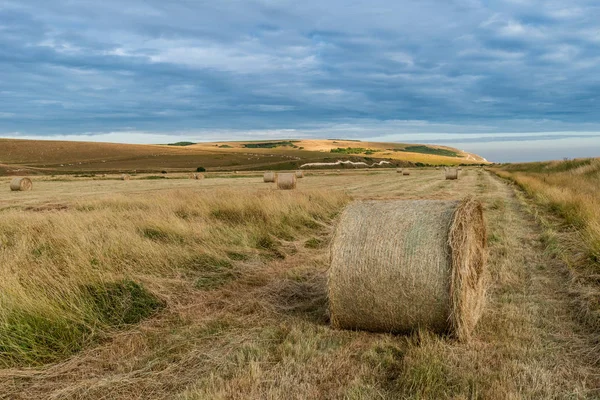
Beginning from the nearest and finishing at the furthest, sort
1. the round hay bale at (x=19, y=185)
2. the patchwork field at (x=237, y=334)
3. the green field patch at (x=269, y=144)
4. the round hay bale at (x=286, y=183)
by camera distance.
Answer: the patchwork field at (x=237, y=334) → the round hay bale at (x=286, y=183) → the round hay bale at (x=19, y=185) → the green field patch at (x=269, y=144)

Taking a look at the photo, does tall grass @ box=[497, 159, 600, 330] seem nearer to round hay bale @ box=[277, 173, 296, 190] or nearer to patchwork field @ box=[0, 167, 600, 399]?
patchwork field @ box=[0, 167, 600, 399]

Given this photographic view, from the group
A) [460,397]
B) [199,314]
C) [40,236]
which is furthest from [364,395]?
[40,236]

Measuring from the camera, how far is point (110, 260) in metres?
7.86

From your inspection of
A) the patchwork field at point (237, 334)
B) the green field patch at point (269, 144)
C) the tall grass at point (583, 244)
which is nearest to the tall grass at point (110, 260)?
the patchwork field at point (237, 334)

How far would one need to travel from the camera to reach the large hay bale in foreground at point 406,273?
5.63 m

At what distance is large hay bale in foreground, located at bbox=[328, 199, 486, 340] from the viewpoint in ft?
18.5

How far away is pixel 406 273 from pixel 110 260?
15.4ft

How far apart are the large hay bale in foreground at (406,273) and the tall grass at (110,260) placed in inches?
102

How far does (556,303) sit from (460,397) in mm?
3458

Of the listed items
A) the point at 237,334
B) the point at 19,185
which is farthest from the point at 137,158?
the point at 237,334

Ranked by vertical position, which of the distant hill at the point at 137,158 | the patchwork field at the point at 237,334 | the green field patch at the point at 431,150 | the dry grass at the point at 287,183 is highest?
the green field patch at the point at 431,150

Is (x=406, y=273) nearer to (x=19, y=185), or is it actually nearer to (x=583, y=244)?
(x=583, y=244)

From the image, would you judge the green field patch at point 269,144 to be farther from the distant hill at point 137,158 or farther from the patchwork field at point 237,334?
the patchwork field at point 237,334

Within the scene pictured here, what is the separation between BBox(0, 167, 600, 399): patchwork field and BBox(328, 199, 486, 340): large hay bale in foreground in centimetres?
20
